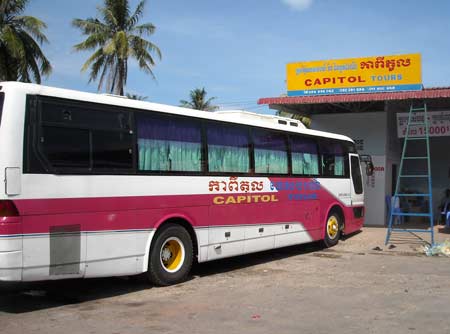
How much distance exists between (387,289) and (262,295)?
2033mm

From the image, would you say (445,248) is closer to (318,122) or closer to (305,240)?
(305,240)

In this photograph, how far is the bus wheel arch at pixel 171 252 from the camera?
838cm

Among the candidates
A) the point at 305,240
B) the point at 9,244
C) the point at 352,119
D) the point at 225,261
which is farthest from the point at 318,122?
the point at 9,244

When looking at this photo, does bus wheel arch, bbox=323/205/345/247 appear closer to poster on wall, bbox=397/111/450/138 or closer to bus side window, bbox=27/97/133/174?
poster on wall, bbox=397/111/450/138

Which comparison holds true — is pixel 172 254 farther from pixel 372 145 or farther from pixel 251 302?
pixel 372 145

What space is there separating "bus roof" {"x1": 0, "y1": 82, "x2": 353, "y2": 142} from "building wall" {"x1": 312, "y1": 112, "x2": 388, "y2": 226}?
5688 mm

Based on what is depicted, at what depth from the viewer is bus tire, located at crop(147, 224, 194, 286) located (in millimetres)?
8375

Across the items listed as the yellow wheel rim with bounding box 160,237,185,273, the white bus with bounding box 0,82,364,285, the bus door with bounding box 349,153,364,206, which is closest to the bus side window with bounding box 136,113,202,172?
the white bus with bounding box 0,82,364,285

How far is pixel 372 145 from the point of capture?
18875mm

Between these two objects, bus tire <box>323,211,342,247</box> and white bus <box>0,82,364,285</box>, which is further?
bus tire <box>323,211,342,247</box>

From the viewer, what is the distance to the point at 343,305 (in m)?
7.27

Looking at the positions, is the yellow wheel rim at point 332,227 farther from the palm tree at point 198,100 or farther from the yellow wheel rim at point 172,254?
the palm tree at point 198,100

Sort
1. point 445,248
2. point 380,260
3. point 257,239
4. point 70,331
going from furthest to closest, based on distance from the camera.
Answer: point 445,248
point 380,260
point 257,239
point 70,331

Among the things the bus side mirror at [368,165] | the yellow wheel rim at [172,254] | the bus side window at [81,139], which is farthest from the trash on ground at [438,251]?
the bus side window at [81,139]
